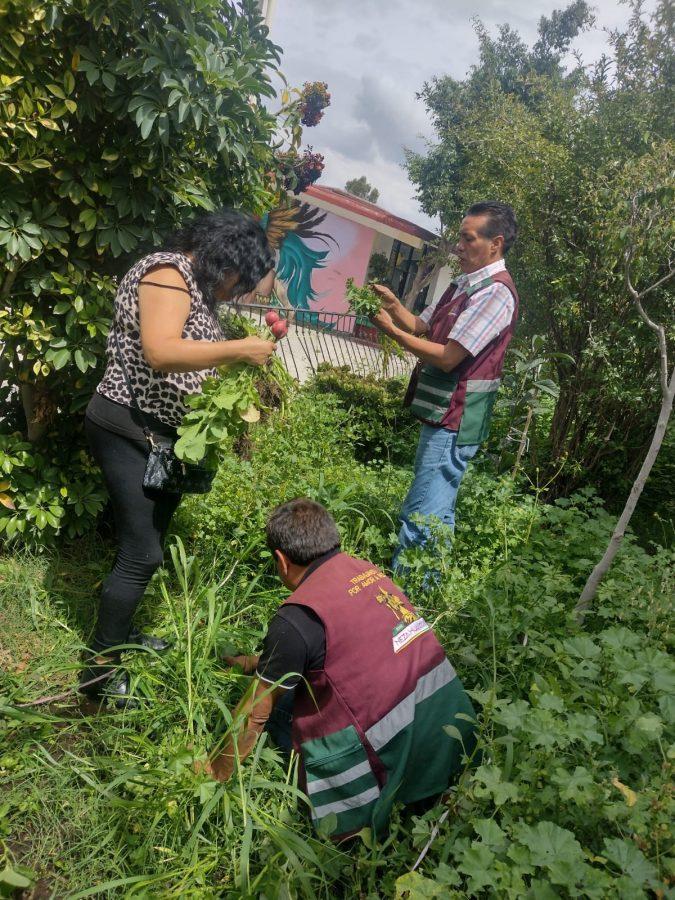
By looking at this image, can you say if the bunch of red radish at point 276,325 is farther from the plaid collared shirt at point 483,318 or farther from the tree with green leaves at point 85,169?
the plaid collared shirt at point 483,318

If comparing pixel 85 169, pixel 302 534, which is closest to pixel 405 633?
pixel 302 534

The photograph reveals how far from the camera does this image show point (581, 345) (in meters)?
4.75

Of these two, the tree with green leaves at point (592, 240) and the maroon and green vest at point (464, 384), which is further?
the tree with green leaves at point (592, 240)

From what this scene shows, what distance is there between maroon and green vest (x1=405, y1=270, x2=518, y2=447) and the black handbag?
4.19 feet

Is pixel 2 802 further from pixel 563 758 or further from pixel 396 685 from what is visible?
pixel 563 758

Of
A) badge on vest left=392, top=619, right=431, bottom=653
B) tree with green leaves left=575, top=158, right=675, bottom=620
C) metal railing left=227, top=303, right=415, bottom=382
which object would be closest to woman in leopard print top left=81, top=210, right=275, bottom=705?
badge on vest left=392, top=619, right=431, bottom=653

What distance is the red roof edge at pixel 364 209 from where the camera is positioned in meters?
17.5

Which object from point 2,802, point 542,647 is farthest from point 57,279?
point 542,647

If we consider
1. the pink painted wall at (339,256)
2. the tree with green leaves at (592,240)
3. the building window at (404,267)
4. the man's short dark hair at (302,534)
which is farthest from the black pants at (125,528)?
the building window at (404,267)

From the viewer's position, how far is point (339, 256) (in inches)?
728

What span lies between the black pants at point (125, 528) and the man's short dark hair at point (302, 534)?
→ 1.59 ft

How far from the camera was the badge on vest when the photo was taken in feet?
6.06

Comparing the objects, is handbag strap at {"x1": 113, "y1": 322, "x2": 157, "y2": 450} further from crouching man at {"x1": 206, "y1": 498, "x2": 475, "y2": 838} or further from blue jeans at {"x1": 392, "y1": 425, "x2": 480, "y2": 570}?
blue jeans at {"x1": 392, "y1": 425, "x2": 480, "y2": 570}

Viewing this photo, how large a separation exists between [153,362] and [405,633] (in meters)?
1.15
